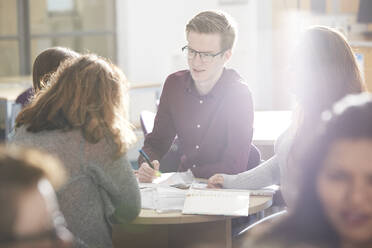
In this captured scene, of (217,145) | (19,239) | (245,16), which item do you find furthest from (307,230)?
(245,16)

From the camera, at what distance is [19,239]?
958 mm

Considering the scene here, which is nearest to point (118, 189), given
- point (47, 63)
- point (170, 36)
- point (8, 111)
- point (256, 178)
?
point (256, 178)

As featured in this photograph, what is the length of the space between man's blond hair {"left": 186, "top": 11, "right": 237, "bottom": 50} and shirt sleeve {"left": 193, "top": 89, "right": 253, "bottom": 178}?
255 mm

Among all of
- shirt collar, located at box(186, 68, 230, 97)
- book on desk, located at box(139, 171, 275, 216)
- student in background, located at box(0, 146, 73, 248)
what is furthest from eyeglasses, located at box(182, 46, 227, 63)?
student in background, located at box(0, 146, 73, 248)

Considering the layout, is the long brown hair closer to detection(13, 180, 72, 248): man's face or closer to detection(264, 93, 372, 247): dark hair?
detection(264, 93, 372, 247): dark hair

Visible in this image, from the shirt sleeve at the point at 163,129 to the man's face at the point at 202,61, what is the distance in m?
0.21

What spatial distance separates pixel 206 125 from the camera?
314cm

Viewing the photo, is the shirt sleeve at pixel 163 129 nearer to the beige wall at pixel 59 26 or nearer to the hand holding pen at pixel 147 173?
the hand holding pen at pixel 147 173

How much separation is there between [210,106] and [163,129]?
285 millimetres

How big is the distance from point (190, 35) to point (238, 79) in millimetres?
303

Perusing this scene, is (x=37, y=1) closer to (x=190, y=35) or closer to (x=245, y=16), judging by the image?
(x=245, y=16)

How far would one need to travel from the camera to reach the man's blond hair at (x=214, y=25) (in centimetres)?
306

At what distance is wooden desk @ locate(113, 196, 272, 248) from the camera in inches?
102

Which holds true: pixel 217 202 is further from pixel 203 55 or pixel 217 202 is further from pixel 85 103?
pixel 203 55
